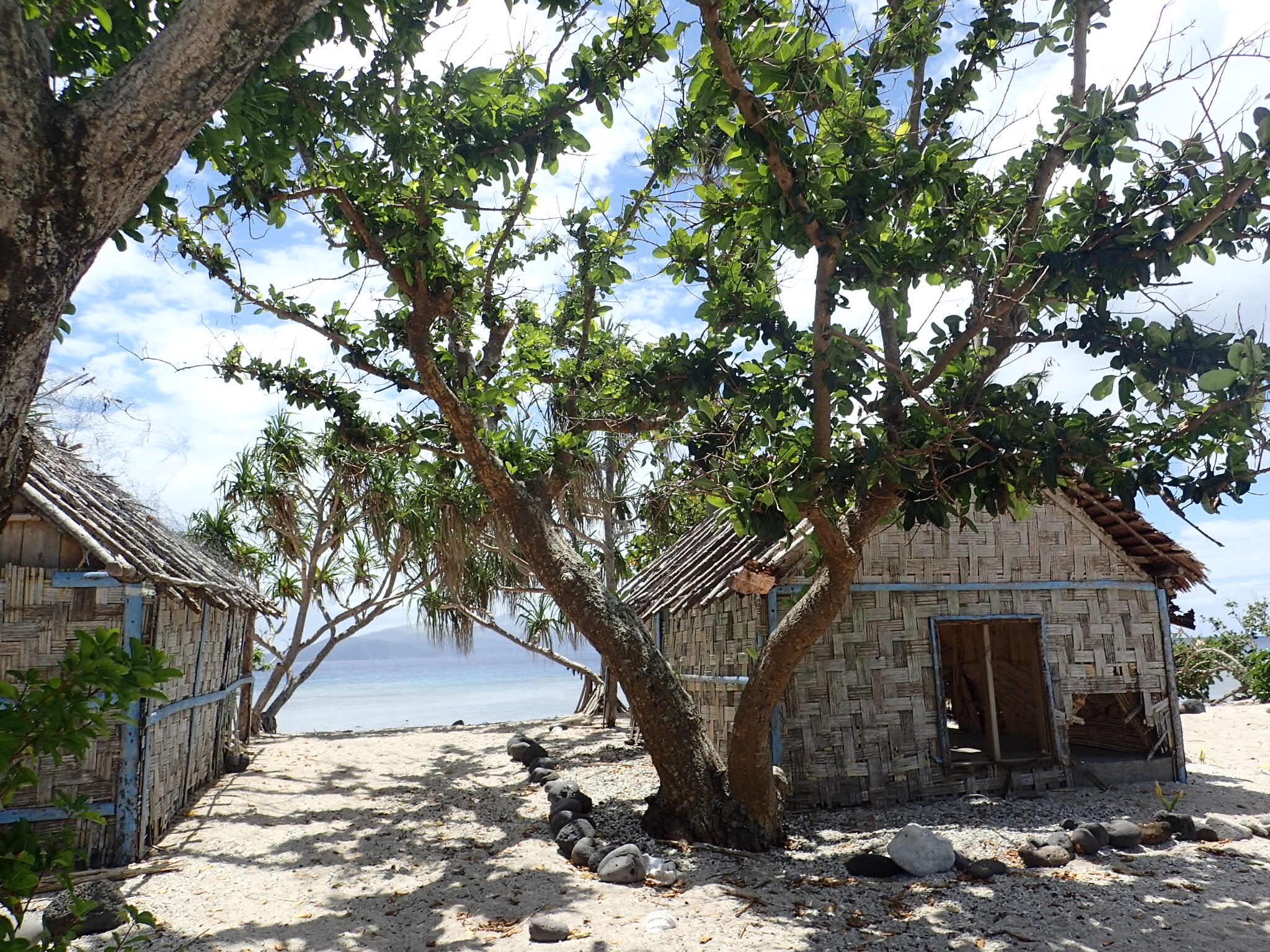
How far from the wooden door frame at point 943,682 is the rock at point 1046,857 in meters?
1.79

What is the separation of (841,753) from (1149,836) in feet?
7.28

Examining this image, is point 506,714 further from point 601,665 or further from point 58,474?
point 58,474

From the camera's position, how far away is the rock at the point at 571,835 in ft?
20.6

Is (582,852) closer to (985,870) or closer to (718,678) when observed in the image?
(718,678)

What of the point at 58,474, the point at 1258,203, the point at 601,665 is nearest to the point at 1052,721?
the point at 1258,203

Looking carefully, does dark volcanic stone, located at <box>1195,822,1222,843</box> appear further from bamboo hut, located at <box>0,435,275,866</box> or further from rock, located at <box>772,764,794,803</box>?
bamboo hut, located at <box>0,435,275,866</box>

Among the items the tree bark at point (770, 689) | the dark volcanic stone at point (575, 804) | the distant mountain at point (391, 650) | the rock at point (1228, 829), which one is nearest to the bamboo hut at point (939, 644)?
the tree bark at point (770, 689)

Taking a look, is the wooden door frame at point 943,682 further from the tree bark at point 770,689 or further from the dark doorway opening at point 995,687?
the tree bark at point 770,689

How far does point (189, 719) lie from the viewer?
8078mm

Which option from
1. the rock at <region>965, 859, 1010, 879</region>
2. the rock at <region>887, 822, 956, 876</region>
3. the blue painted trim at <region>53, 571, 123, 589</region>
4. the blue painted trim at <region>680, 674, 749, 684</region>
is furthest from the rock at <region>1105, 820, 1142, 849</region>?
the blue painted trim at <region>53, 571, 123, 589</region>

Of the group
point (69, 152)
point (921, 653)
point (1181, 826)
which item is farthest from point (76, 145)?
point (1181, 826)

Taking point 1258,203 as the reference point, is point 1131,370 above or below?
below

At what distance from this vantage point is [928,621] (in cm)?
775

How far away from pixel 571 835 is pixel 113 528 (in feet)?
13.8
